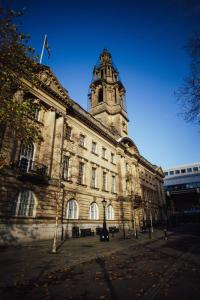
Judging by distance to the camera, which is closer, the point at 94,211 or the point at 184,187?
the point at 94,211

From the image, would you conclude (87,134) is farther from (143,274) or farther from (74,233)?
(143,274)

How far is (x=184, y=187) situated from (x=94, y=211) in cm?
5744

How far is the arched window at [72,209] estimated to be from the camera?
67.2 ft

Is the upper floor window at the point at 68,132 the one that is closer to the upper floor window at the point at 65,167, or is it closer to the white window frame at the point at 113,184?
the upper floor window at the point at 65,167

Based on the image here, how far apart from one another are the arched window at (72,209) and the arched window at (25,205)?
5.16 metres

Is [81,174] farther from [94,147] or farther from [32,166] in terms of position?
[32,166]

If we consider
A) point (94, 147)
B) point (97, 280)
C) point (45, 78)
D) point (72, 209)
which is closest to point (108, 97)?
point (94, 147)

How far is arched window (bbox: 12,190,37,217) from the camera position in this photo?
14.9m

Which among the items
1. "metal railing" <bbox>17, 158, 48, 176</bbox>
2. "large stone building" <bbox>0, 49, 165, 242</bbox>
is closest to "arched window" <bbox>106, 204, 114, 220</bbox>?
"large stone building" <bbox>0, 49, 165, 242</bbox>

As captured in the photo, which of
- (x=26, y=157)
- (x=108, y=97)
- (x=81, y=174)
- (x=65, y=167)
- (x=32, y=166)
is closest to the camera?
(x=32, y=166)

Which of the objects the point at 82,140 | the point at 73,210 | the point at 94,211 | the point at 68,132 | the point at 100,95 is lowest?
the point at 94,211

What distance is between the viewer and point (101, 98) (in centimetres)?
4597

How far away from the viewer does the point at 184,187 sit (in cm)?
6975

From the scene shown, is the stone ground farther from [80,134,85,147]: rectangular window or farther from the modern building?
the modern building
